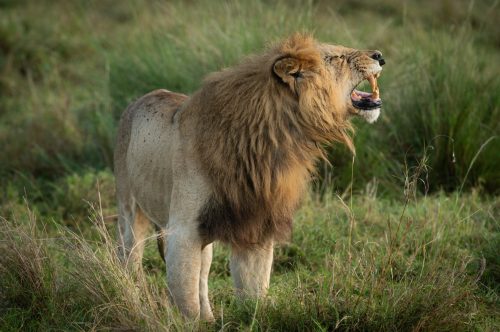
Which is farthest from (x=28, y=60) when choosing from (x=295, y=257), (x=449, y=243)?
(x=449, y=243)

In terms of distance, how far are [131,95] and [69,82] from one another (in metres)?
3.08

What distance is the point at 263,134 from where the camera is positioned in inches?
155

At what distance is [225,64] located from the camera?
23.1 feet

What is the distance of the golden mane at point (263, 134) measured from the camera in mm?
3906

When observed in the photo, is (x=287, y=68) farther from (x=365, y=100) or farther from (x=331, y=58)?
(x=365, y=100)

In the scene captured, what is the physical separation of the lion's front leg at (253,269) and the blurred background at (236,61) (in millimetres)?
1112

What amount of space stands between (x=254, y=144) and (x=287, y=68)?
40 centimetres

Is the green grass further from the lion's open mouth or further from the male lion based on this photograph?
the lion's open mouth

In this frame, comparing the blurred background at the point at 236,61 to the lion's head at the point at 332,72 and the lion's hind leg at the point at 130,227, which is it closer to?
the lion's head at the point at 332,72

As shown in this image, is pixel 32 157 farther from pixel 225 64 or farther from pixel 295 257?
pixel 295 257

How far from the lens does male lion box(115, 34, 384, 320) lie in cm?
391

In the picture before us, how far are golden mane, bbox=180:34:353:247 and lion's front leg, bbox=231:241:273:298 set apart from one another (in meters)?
0.19

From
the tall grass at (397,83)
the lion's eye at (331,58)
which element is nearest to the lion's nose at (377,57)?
the lion's eye at (331,58)

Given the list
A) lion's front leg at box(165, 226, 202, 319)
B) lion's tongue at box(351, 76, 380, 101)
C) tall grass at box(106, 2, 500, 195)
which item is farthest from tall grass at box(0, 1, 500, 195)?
lion's front leg at box(165, 226, 202, 319)
